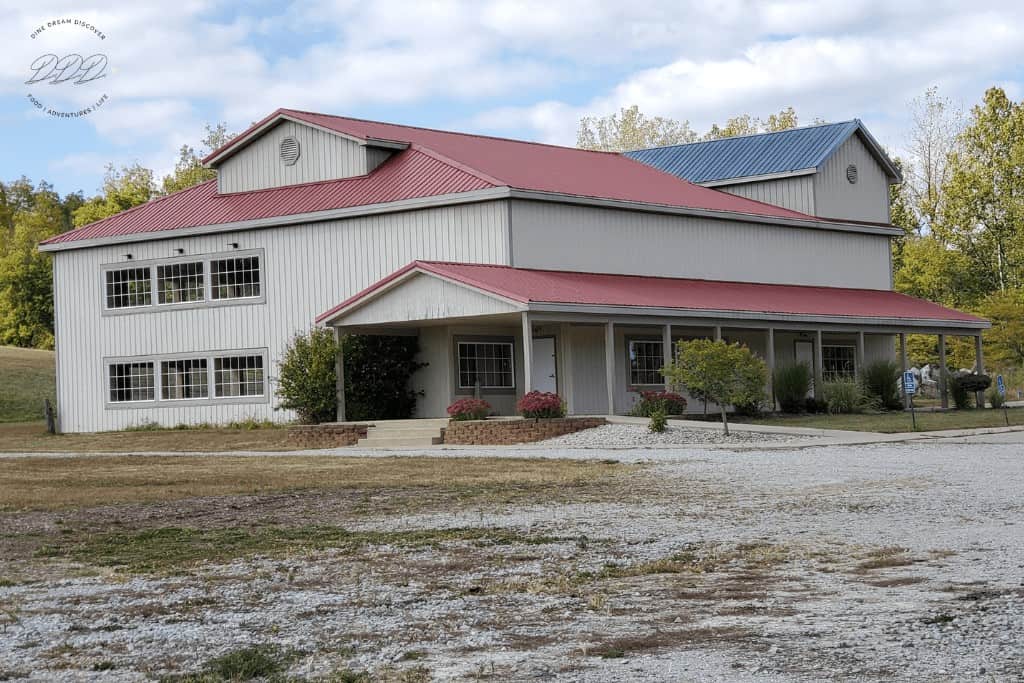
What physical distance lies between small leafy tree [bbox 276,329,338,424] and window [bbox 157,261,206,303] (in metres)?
5.15

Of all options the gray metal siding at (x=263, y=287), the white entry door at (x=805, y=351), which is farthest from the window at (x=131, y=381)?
the white entry door at (x=805, y=351)

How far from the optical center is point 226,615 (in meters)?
8.38

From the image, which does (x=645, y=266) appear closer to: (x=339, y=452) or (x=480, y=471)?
(x=339, y=452)

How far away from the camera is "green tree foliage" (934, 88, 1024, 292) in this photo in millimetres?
54812

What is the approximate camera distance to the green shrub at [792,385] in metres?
34.9

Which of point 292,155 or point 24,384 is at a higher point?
point 292,155

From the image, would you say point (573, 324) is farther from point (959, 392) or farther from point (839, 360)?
point (959, 392)

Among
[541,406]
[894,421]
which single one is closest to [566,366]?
[541,406]

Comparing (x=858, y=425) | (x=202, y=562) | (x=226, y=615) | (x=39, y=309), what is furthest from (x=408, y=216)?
(x=39, y=309)

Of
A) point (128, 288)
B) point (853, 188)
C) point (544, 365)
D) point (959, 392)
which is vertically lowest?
point (959, 392)

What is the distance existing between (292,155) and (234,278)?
360 cm

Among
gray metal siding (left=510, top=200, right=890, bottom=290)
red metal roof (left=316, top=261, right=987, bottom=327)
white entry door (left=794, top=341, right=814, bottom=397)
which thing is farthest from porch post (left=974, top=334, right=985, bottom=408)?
white entry door (left=794, top=341, right=814, bottom=397)

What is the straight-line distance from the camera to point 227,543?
11867mm

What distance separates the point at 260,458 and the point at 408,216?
10.2 metres
